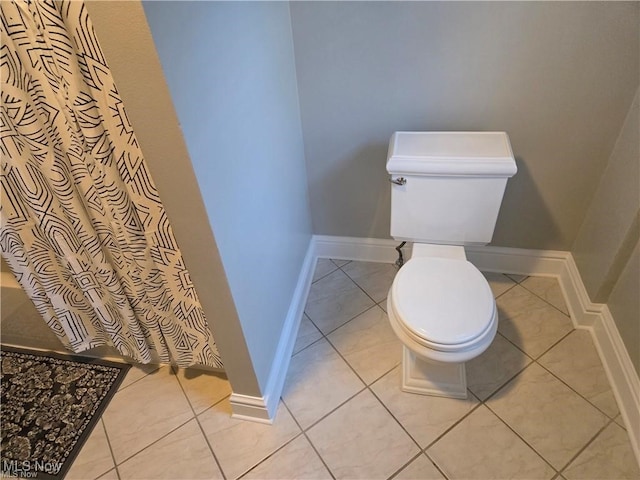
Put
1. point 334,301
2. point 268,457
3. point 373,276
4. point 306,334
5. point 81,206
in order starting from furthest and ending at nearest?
1. point 373,276
2. point 334,301
3. point 306,334
4. point 268,457
5. point 81,206

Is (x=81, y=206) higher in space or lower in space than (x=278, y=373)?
higher

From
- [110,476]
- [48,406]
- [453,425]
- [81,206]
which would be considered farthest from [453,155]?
[48,406]

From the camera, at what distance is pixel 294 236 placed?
1.72m

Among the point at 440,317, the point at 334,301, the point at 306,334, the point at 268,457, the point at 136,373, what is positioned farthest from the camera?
the point at 334,301

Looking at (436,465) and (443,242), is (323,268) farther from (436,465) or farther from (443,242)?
A: (436,465)

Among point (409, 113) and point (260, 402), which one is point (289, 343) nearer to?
point (260, 402)

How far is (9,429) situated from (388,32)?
2.01m

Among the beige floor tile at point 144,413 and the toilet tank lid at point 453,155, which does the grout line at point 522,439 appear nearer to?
the toilet tank lid at point 453,155

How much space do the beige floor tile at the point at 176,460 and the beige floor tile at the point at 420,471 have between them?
608 mm

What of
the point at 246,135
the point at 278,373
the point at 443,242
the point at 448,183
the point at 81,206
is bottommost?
the point at 278,373

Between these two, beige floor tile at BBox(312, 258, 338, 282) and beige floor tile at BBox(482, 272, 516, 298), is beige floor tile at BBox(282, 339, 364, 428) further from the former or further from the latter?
beige floor tile at BBox(482, 272, 516, 298)

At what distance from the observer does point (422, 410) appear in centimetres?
148

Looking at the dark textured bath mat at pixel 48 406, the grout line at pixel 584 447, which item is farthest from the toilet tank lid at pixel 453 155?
the dark textured bath mat at pixel 48 406

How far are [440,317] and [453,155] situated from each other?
567 millimetres
